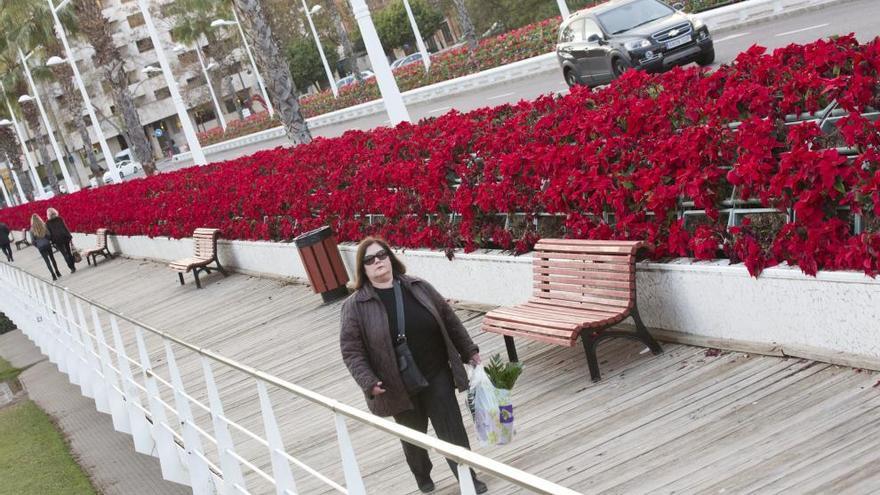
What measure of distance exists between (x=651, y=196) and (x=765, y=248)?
1074 mm

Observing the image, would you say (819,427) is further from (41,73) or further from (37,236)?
(41,73)

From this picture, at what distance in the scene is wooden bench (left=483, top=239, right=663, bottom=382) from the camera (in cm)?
802

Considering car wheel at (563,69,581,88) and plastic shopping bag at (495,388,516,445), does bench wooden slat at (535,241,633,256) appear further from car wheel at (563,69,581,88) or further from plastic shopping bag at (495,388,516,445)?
car wheel at (563,69,581,88)

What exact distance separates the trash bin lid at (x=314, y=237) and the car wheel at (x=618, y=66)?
10096 mm

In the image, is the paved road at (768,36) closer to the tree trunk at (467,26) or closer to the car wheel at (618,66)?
the car wheel at (618,66)

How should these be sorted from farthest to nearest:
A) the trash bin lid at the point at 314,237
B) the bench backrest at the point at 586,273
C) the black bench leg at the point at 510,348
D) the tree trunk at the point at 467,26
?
the tree trunk at the point at 467,26 → the trash bin lid at the point at 314,237 → the black bench leg at the point at 510,348 → the bench backrest at the point at 586,273

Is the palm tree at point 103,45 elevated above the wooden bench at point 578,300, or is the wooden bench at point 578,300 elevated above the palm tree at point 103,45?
the palm tree at point 103,45

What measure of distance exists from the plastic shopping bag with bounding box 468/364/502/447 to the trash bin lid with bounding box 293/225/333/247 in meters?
8.17

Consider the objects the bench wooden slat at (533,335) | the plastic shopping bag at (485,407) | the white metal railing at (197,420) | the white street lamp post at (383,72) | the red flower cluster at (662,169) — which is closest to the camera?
the white metal railing at (197,420)

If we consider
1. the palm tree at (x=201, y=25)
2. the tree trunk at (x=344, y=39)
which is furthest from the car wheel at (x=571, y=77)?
the palm tree at (x=201, y=25)

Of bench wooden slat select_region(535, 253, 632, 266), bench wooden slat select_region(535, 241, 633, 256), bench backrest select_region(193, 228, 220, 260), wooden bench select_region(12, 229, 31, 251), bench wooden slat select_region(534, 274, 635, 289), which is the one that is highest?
wooden bench select_region(12, 229, 31, 251)

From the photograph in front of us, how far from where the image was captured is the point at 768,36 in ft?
80.7

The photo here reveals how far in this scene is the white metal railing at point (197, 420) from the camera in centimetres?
413

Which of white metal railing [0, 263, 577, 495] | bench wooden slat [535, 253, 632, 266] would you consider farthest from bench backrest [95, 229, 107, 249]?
bench wooden slat [535, 253, 632, 266]
